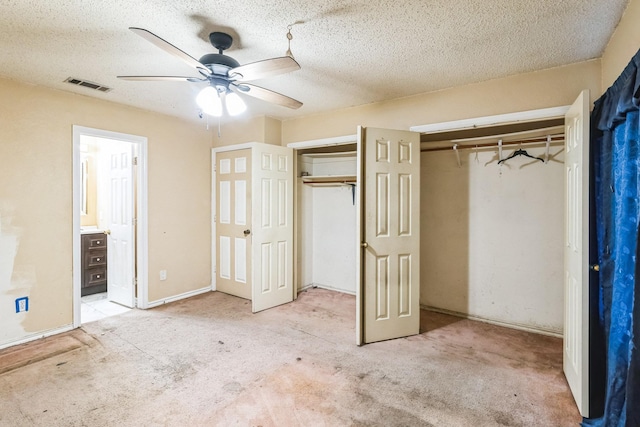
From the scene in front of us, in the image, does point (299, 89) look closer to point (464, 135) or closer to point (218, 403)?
point (464, 135)

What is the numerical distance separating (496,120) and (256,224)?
2.70m

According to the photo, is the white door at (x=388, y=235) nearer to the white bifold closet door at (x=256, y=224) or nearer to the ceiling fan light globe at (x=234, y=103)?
the ceiling fan light globe at (x=234, y=103)

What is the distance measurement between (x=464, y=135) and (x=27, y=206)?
4.46 meters

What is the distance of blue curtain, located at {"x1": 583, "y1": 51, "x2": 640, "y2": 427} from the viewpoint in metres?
1.35

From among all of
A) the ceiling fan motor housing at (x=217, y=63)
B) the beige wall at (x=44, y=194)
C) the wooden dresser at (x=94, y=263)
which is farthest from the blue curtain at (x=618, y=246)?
the wooden dresser at (x=94, y=263)

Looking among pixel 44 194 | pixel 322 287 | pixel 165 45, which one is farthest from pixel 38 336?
pixel 322 287

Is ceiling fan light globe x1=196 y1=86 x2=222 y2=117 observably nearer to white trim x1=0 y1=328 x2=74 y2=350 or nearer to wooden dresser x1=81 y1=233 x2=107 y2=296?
white trim x1=0 y1=328 x2=74 y2=350

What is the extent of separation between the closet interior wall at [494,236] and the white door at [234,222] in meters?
2.30

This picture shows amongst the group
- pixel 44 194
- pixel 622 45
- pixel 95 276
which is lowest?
pixel 95 276

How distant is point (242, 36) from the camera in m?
2.12

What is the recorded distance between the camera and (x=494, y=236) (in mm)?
3447

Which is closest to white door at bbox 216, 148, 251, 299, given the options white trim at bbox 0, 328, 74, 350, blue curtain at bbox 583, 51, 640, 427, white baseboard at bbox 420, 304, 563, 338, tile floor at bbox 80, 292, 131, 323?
tile floor at bbox 80, 292, 131, 323

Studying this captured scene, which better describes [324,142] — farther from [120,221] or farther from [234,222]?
[120,221]

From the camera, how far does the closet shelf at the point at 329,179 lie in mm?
4203
